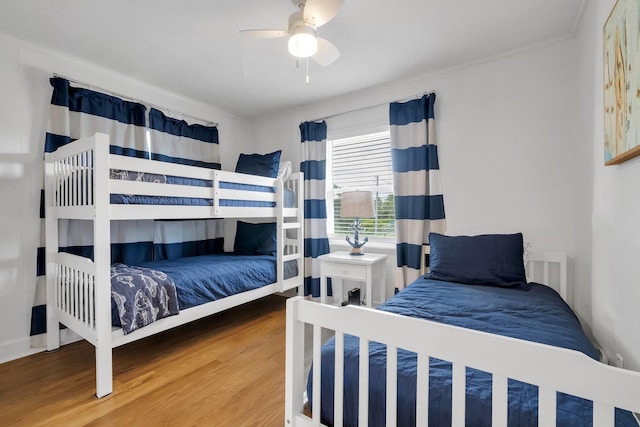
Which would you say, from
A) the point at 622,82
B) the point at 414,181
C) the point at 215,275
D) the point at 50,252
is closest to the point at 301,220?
the point at 215,275

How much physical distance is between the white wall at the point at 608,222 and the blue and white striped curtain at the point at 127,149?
3299mm

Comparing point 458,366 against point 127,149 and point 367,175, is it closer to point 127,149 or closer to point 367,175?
point 367,175

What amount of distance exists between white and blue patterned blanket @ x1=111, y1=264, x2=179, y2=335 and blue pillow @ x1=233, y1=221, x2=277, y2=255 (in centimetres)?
115

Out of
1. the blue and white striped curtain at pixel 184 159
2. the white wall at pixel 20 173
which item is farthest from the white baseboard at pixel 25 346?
the blue and white striped curtain at pixel 184 159

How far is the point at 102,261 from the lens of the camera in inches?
68.5

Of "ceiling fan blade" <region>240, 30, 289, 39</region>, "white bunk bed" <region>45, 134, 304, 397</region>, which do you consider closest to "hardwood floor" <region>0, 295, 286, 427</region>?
"white bunk bed" <region>45, 134, 304, 397</region>

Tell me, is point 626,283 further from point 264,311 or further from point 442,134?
point 264,311

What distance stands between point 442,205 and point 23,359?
342cm

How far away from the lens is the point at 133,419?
4.87 feet

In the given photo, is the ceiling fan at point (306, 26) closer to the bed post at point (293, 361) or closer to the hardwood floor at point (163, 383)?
the bed post at point (293, 361)

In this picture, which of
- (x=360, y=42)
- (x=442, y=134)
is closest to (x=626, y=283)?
(x=442, y=134)

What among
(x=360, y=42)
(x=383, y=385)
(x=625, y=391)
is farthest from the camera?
(x=360, y=42)

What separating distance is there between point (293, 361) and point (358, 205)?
1931mm

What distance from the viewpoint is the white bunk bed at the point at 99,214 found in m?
1.73
